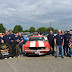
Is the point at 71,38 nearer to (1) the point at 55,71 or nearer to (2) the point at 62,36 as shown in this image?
(2) the point at 62,36

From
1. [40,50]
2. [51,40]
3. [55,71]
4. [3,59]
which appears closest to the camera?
[55,71]

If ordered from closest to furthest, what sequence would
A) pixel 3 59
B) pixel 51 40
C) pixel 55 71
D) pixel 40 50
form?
pixel 55 71 < pixel 3 59 < pixel 40 50 < pixel 51 40

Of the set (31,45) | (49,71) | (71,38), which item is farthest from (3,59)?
(71,38)

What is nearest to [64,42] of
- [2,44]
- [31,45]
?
[31,45]

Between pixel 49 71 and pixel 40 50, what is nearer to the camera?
pixel 49 71

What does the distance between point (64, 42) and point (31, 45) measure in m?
2.29

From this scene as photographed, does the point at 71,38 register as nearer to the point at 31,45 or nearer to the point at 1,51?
the point at 31,45

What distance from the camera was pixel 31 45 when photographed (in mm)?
7609

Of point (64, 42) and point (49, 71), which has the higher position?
point (64, 42)

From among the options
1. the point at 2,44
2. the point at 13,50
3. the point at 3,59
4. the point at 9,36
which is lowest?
the point at 3,59

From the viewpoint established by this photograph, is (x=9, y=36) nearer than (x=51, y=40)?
Yes

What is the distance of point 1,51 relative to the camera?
6.92 metres

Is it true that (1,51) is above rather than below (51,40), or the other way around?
below

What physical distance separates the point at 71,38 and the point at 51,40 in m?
1.65
